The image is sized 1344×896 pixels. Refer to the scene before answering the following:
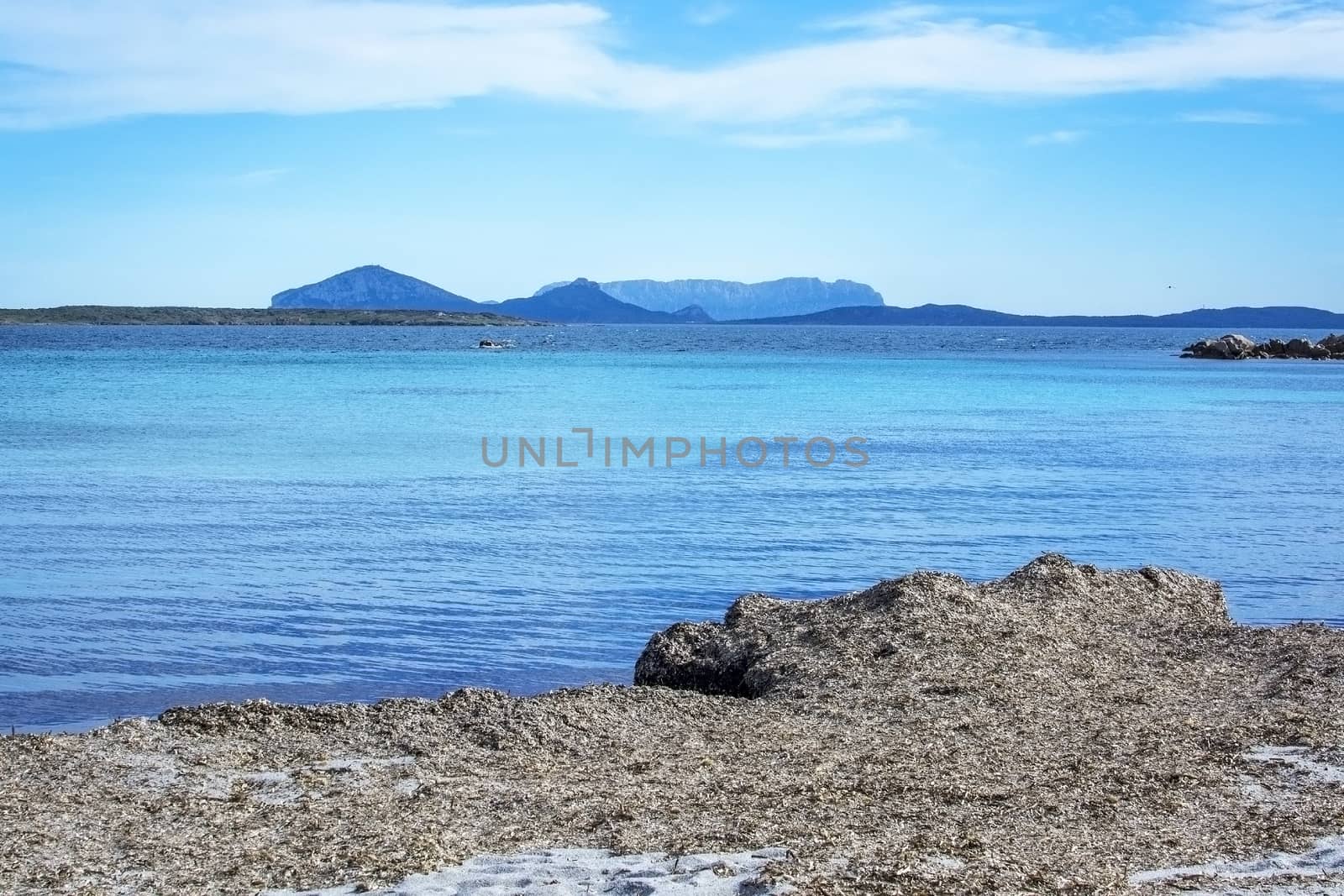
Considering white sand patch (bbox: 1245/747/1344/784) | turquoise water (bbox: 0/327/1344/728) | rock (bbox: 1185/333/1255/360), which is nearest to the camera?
white sand patch (bbox: 1245/747/1344/784)

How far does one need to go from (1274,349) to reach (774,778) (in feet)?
355

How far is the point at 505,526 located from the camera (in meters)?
19.2

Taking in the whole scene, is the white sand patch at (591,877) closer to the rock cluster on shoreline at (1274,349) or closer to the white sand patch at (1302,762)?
the white sand patch at (1302,762)

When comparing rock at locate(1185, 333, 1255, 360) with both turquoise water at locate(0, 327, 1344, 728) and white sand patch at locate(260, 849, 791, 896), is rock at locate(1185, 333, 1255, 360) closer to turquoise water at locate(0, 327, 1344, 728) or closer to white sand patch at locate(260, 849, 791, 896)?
turquoise water at locate(0, 327, 1344, 728)

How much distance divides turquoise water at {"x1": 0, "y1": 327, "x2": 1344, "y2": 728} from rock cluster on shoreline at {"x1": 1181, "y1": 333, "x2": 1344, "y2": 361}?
60749mm

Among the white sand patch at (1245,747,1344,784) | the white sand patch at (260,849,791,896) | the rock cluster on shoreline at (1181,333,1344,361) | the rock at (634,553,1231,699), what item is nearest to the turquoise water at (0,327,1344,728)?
the rock at (634,553,1231,699)

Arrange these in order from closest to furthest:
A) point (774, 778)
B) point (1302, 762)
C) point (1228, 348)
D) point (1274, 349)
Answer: point (774, 778), point (1302, 762), point (1228, 348), point (1274, 349)

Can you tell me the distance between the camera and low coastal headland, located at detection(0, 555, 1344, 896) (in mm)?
5988

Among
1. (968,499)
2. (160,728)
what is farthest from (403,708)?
(968,499)

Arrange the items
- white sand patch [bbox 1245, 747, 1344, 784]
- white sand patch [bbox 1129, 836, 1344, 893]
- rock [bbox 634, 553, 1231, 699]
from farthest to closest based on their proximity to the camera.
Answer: rock [bbox 634, 553, 1231, 699] → white sand patch [bbox 1245, 747, 1344, 784] → white sand patch [bbox 1129, 836, 1344, 893]

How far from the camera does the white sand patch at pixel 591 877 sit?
570 centimetres

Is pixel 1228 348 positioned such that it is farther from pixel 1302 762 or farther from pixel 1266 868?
pixel 1266 868

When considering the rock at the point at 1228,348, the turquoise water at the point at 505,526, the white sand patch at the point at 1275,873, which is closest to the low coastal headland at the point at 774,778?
the white sand patch at the point at 1275,873

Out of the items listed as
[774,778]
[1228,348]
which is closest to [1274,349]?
[1228,348]
